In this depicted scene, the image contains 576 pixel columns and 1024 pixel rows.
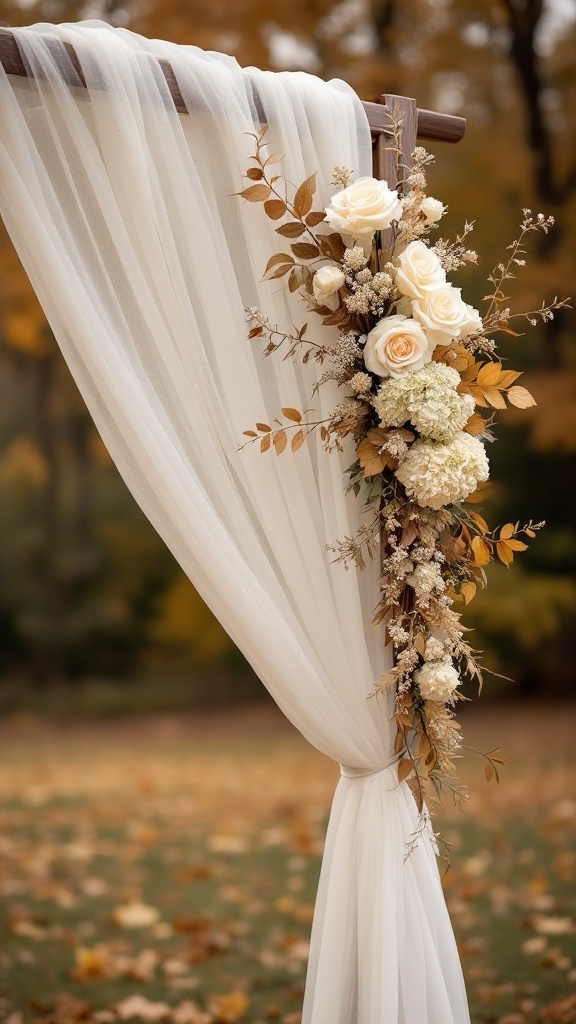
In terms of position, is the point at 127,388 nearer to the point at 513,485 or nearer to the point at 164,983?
the point at 164,983

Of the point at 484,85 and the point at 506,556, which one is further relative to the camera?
the point at 484,85

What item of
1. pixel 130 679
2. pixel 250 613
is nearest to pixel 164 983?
pixel 250 613

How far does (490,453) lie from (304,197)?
6460 mm

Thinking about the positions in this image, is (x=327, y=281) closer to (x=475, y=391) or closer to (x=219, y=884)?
(x=475, y=391)

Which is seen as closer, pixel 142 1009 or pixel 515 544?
pixel 515 544

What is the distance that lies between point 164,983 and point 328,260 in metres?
2.38

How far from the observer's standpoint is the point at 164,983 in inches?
125

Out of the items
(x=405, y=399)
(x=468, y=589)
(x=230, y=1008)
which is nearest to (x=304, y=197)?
(x=405, y=399)

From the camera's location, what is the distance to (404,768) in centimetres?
220

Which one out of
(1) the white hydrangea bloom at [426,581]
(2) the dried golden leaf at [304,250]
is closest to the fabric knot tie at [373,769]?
(1) the white hydrangea bloom at [426,581]

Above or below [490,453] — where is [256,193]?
below

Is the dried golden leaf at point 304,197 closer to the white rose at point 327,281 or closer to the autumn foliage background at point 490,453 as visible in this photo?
the white rose at point 327,281

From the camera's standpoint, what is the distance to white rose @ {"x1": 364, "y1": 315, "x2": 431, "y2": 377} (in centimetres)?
209

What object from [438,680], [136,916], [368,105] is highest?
[368,105]
